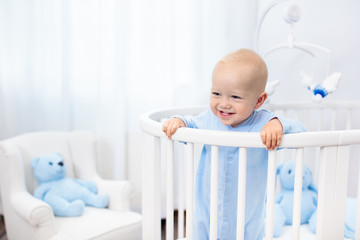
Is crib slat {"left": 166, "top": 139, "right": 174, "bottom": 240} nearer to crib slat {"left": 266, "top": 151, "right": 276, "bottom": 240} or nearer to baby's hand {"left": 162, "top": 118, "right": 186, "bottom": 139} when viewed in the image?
baby's hand {"left": 162, "top": 118, "right": 186, "bottom": 139}

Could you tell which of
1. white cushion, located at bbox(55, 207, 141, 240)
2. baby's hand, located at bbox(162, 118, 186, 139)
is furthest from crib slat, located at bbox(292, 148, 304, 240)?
white cushion, located at bbox(55, 207, 141, 240)

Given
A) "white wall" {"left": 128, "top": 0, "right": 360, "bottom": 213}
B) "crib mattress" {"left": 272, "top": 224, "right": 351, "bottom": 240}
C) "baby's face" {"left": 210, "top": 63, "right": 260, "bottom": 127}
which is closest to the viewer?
"baby's face" {"left": 210, "top": 63, "right": 260, "bottom": 127}

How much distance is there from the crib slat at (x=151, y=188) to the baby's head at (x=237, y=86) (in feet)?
0.60

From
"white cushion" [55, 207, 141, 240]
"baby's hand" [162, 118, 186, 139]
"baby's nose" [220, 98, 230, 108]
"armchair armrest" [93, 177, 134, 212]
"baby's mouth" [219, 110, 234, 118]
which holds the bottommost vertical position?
"white cushion" [55, 207, 141, 240]

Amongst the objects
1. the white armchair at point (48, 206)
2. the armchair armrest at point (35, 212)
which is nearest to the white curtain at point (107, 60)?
the white armchair at point (48, 206)

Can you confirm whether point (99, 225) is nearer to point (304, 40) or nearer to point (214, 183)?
point (214, 183)

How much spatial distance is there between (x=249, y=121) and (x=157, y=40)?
1024mm

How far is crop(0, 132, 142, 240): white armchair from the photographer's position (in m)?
1.36

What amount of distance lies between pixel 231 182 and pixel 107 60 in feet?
3.71

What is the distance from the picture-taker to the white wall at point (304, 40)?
1.77 metres

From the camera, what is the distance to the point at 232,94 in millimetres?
888

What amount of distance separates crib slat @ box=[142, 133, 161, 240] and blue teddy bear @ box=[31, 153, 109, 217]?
584 mm

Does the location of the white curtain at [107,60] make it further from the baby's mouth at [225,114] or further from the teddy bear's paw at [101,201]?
the baby's mouth at [225,114]

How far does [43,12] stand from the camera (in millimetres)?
1807
